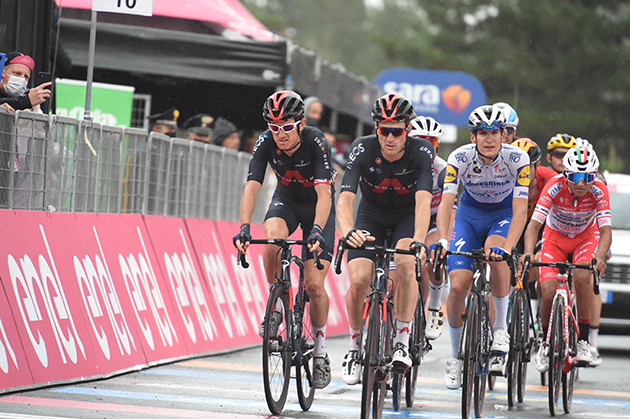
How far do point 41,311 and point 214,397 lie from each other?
155cm

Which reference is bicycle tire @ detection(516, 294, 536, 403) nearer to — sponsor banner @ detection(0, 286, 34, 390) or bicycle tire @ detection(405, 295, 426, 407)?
bicycle tire @ detection(405, 295, 426, 407)

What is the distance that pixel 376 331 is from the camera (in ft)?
24.6

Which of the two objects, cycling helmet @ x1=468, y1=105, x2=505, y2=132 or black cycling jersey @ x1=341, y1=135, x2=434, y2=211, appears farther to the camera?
cycling helmet @ x1=468, y1=105, x2=505, y2=132

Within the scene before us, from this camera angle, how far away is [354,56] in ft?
315

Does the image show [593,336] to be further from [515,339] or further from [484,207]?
[484,207]

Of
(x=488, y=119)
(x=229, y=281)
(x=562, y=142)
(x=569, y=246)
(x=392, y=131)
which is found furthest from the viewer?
(x=229, y=281)

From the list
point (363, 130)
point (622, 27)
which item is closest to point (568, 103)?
point (622, 27)

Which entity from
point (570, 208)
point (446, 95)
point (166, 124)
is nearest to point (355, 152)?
point (570, 208)

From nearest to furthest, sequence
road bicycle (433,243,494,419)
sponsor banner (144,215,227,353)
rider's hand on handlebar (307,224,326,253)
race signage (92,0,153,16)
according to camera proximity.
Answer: rider's hand on handlebar (307,224,326,253) < road bicycle (433,243,494,419) < race signage (92,0,153,16) < sponsor banner (144,215,227,353)

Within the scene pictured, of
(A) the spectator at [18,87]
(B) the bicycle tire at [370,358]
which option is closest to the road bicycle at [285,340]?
(B) the bicycle tire at [370,358]

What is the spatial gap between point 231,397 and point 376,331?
2.00 metres

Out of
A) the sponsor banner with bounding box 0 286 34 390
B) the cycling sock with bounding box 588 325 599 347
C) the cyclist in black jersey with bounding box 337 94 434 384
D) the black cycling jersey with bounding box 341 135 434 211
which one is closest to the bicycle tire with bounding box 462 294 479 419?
the cyclist in black jersey with bounding box 337 94 434 384

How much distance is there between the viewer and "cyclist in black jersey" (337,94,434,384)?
26.4 feet

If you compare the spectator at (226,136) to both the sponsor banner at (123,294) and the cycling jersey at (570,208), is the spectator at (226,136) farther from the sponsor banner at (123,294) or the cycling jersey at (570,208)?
the cycling jersey at (570,208)
